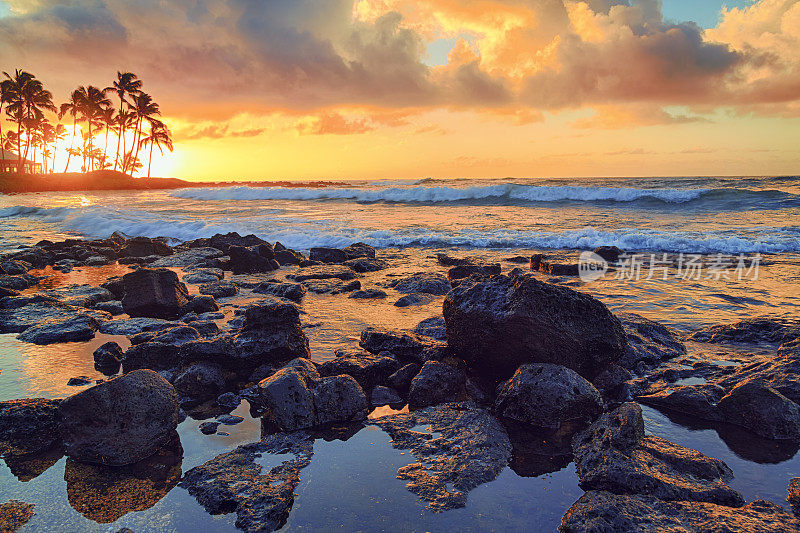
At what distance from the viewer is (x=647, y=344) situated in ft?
17.5

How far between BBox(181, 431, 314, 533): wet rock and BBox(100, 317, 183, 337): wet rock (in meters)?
3.46

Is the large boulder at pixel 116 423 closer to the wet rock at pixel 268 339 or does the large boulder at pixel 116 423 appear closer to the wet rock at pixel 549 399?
the wet rock at pixel 268 339

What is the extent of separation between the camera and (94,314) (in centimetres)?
678

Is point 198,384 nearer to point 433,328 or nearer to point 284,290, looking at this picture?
point 433,328

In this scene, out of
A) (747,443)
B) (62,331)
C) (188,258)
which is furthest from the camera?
(188,258)

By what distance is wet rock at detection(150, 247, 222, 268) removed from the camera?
39.3 feet

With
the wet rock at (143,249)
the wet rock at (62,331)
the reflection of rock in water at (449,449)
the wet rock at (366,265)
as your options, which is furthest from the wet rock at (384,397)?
the wet rock at (143,249)

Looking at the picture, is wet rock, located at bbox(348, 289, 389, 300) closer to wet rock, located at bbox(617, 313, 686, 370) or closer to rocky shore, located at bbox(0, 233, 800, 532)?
rocky shore, located at bbox(0, 233, 800, 532)

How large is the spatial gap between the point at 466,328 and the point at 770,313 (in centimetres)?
553

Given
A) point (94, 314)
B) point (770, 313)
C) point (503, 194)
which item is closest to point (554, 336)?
point (770, 313)

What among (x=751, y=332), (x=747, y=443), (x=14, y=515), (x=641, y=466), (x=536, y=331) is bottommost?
(x=14, y=515)

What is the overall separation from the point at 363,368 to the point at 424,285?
4164mm

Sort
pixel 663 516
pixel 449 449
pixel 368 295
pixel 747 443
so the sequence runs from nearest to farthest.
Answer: pixel 663 516 < pixel 449 449 < pixel 747 443 < pixel 368 295

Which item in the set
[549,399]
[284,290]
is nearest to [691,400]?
[549,399]
